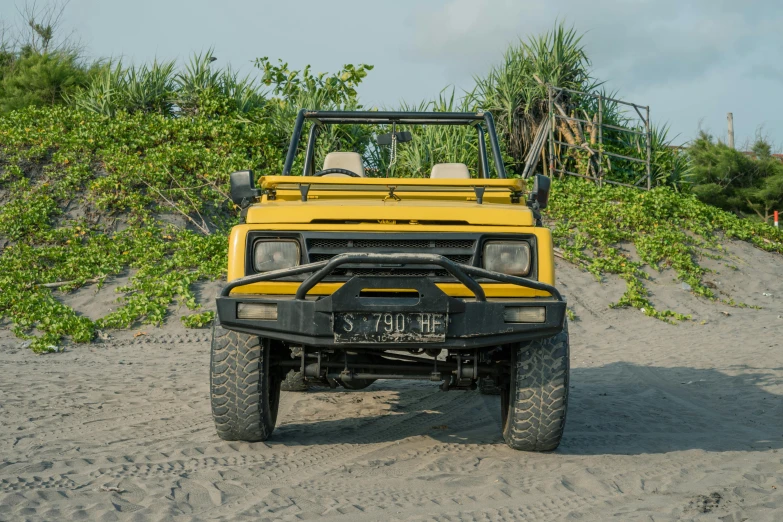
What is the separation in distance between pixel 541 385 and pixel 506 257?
74 cm

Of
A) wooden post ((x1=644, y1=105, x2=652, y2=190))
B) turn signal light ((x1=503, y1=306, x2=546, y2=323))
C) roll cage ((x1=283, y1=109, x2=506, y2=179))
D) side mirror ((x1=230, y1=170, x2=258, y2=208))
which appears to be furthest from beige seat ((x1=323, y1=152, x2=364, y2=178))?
wooden post ((x1=644, y1=105, x2=652, y2=190))

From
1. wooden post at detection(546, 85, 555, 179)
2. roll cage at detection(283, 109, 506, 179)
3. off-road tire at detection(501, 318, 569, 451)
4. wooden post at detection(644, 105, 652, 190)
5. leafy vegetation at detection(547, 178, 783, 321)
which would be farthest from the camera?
wooden post at detection(546, 85, 555, 179)

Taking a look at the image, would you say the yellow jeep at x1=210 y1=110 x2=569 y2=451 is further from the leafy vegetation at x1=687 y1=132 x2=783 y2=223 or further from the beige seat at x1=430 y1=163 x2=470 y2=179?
the leafy vegetation at x1=687 y1=132 x2=783 y2=223

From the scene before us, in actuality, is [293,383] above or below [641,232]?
below

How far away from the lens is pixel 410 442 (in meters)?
5.33

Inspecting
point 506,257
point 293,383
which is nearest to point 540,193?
point 506,257

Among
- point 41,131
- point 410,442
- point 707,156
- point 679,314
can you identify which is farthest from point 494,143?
point 707,156

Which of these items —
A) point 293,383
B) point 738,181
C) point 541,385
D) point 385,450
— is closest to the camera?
point 541,385

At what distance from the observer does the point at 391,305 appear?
4.28 meters

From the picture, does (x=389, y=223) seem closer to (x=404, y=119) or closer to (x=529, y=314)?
(x=529, y=314)

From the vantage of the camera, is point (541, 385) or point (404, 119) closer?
point (541, 385)

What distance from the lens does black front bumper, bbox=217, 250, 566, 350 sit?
4230 mm

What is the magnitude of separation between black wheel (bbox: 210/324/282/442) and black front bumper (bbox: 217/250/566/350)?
0.36 m

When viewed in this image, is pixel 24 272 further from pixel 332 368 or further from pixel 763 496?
pixel 763 496
